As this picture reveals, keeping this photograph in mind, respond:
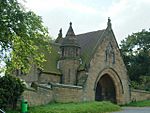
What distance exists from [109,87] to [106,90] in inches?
33.7

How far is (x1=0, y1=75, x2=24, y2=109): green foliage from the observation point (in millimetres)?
25688

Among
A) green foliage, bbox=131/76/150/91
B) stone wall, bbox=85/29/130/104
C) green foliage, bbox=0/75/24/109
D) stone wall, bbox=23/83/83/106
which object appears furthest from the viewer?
green foliage, bbox=131/76/150/91

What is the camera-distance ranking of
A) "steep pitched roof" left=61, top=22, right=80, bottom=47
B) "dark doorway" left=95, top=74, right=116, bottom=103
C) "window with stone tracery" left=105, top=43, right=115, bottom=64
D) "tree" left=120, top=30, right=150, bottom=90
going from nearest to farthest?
"steep pitched roof" left=61, top=22, right=80, bottom=47 < "window with stone tracery" left=105, top=43, right=115, bottom=64 < "dark doorway" left=95, top=74, right=116, bottom=103 < "tree" left=120, top=30, right=150, bottom=90

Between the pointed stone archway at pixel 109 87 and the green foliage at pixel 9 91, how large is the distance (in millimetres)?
21210

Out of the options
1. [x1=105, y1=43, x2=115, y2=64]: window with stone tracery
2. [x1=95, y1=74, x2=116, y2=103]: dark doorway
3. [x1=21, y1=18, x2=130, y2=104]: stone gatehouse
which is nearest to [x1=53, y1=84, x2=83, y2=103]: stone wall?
[x1=21, y1=18, x2=130, y2=104]: stone gatehouse

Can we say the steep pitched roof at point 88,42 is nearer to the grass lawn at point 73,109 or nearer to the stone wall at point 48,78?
the stone wall at point 48,78

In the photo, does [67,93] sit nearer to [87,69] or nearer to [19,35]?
[87,69]

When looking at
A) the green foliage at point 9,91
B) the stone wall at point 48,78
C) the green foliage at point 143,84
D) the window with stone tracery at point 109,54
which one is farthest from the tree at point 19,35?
the green foliage at point 143,84

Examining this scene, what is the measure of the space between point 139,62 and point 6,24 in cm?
4936

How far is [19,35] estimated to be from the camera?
78.5 ft

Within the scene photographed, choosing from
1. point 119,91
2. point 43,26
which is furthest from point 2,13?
point 119,91

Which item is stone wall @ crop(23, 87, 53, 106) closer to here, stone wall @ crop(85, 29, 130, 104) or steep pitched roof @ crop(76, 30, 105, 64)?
stone wall @ crop(85, 29, 130, 104)

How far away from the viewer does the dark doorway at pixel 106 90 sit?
48.9 m

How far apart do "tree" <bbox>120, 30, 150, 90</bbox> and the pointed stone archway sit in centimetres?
1322
